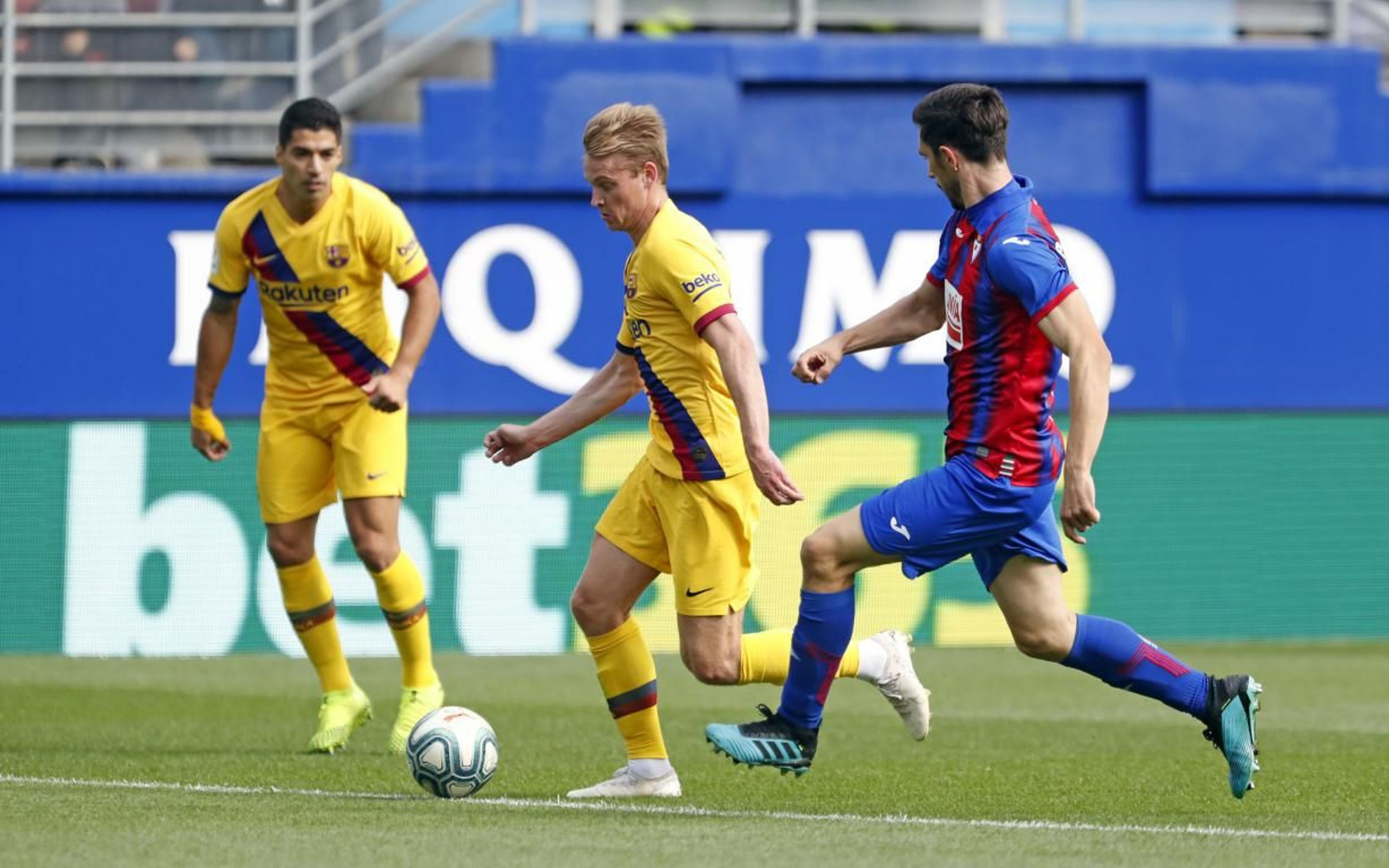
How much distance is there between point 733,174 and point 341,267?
6.52 m

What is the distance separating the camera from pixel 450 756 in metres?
6.58

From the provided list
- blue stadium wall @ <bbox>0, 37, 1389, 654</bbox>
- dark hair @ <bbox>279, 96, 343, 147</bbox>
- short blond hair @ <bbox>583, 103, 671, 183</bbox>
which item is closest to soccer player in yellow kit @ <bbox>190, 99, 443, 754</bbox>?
dark hair @ <bbox>279, 96, 343, 147</bbox>

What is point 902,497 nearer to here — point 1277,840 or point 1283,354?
point 1277,840

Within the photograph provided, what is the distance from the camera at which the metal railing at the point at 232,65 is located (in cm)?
1498

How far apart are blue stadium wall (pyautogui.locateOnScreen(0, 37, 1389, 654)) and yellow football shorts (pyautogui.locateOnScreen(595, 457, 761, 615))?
6.61 m

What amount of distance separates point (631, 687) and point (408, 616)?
6.02ft

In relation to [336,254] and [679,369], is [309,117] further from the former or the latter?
[679,369]

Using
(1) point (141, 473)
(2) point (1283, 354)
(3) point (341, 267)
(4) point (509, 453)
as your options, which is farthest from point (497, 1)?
(4) point (509, 453)

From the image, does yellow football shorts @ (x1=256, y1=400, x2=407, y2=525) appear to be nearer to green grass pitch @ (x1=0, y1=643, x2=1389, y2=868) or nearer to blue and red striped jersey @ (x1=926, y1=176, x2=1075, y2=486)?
green grass pitch @ (x1=0, y1=643, x2=1389, y2=868)

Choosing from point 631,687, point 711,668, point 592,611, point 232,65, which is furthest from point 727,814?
point 232,65

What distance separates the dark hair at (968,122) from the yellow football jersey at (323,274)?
2.68 meters

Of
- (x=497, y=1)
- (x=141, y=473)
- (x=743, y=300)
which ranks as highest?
(x=497, y=1)

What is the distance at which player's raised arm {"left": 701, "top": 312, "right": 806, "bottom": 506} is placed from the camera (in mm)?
5961

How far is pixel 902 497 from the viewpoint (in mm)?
6109
